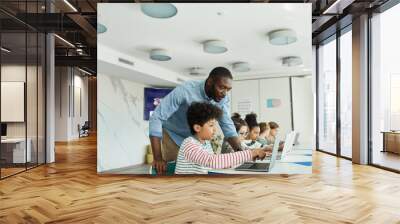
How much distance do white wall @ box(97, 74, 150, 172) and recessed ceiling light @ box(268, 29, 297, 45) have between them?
2.10m

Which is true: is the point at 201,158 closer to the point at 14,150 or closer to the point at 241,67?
the point at 241,67

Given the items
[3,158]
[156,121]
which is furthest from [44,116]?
[156,121]

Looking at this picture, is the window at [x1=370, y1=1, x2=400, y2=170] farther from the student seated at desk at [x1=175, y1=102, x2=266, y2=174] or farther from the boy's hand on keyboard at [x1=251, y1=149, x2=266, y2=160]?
the student seated at desk at [x1=175, y1=102, x2=266, y2=174]

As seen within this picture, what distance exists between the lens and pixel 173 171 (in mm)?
5363

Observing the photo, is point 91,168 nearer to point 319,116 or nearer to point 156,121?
point 156,121

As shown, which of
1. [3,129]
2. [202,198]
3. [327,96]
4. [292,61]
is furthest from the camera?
[327,96]

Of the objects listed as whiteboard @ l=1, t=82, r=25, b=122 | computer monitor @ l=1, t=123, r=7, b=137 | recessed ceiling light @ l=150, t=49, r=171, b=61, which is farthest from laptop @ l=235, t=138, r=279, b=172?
computer monitor @ l=1, t=123, r=7, b=137

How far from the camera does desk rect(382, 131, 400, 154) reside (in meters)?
6.82

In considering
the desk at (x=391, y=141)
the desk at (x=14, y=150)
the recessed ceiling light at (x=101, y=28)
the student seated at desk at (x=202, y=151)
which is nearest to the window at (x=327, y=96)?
the desk at (x=391, y=141)

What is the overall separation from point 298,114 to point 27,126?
5.03 metres

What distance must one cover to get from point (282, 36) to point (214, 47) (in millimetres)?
1052

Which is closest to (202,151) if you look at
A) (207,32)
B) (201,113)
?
(201,113)

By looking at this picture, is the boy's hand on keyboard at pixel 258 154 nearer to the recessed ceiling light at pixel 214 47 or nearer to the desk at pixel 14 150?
the recessed ceiling light at pixel 214 47

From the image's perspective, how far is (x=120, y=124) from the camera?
541 cm
